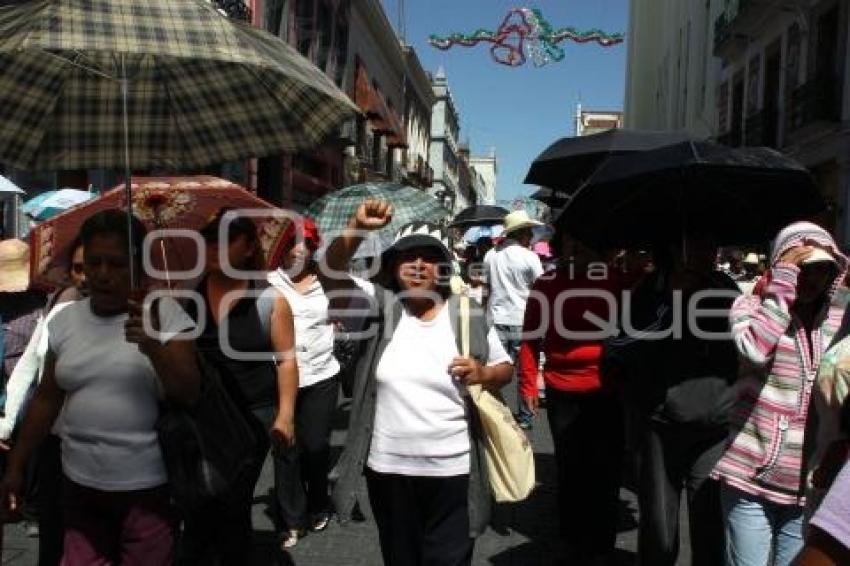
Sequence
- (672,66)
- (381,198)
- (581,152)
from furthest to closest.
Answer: (672,66) → (381,198) → (581,152)

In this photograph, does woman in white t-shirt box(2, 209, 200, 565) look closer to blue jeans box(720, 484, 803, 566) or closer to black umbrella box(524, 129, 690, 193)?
blue jeans box(720, 484, 803, 566)

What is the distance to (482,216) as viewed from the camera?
15.5 m

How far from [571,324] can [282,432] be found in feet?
6.15

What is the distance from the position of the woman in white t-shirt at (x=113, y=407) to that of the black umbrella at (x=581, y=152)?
3.67 meters

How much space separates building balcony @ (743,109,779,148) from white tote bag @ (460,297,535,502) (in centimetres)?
2061

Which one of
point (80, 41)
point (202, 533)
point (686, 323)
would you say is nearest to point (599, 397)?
point (686, 323)

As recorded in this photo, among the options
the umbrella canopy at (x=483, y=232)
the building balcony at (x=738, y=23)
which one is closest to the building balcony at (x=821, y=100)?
the building balcony at (x=738, y=23)

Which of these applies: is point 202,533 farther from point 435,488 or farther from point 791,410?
point 791,410

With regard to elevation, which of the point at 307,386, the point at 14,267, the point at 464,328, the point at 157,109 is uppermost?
the point at 157,109

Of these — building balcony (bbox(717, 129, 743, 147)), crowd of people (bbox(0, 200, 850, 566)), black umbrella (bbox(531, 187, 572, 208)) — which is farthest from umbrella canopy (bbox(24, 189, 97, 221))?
building balcony (bbox(717, 129, 743, 147))

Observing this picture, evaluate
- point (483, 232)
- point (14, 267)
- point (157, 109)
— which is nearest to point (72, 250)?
point (14, 267)

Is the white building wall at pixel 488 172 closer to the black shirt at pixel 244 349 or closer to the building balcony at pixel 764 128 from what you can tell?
the building balcony at pixel 764 128

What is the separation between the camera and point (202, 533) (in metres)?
3.66

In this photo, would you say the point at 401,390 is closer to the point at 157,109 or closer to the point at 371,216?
the point at 371,216
